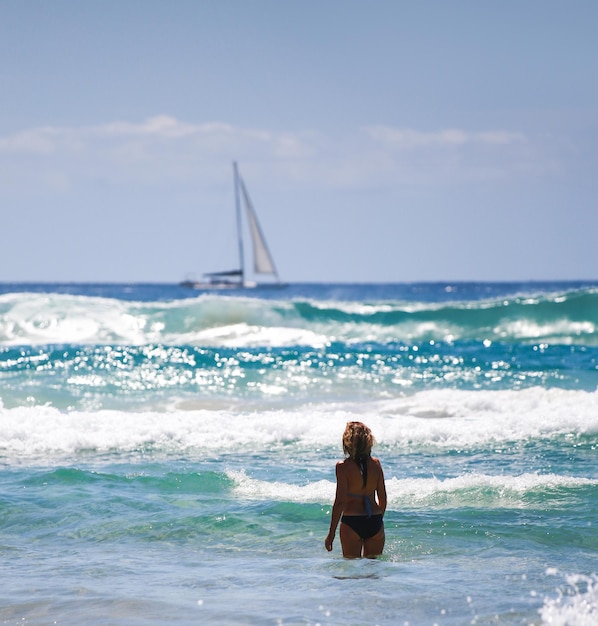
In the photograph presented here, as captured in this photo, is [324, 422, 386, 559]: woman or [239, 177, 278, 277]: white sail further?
[239, 177, 278, 277]: white sail

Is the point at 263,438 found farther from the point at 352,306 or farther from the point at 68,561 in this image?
the point at 352,306

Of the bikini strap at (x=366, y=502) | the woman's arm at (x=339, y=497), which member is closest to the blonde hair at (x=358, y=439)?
the woman's arm at (x=339, y=497)

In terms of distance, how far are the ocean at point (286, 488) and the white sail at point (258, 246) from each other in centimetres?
5291

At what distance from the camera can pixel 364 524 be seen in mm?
6617

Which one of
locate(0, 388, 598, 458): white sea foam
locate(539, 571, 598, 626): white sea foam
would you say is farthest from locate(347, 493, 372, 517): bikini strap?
locate(0, 388, 598, 458): white sea foam

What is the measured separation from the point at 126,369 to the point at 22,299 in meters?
17.1

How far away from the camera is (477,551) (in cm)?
705

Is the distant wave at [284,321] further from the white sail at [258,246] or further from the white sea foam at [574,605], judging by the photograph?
the white sail at [258,246]

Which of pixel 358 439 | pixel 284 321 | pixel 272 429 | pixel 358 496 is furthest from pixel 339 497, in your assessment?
pixel 284 321

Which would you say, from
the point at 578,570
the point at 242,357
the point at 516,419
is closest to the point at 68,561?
the point at 578,570

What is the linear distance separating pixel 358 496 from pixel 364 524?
261 millimetres

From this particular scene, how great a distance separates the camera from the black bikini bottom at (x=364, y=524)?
659 centimetres

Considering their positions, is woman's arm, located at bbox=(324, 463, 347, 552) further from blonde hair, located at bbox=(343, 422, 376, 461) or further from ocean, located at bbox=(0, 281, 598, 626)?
ocean, located at bbox=(0, 281, 598, 626)

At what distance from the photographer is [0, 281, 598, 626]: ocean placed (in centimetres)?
580
